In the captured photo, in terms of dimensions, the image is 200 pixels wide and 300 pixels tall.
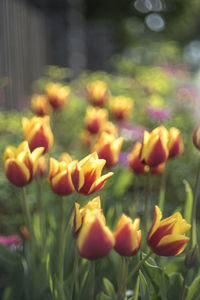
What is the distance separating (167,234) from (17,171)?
470 millimetres

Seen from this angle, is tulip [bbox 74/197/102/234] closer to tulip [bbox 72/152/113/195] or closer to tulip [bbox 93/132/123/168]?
→ tulip [bbox 72/152/113/195]

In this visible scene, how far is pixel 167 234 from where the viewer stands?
2.95 feet

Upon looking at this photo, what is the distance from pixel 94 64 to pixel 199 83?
8.32 metres

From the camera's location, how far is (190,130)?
368cm

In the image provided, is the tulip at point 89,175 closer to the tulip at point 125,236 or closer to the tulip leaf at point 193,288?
the tulip at point 125,236

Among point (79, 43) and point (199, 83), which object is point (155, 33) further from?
point (199, 83)

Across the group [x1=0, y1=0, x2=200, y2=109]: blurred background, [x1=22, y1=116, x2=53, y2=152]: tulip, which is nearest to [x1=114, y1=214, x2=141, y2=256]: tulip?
[x1=22, y1=116, x2=53, y2=152]: tulip

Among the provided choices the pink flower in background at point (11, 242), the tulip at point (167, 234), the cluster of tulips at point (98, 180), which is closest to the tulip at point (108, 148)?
the cluster of tulips at point (98, 180)

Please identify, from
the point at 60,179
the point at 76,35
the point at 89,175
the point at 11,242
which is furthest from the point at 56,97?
the point at 76,35

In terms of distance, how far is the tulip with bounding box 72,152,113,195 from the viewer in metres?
0.96

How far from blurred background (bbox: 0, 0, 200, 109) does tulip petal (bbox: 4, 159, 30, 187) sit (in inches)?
44.4

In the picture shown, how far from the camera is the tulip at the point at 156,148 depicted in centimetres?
113

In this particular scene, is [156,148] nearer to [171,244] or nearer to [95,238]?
[171,244]

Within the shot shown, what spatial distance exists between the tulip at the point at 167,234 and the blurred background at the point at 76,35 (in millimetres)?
1511
